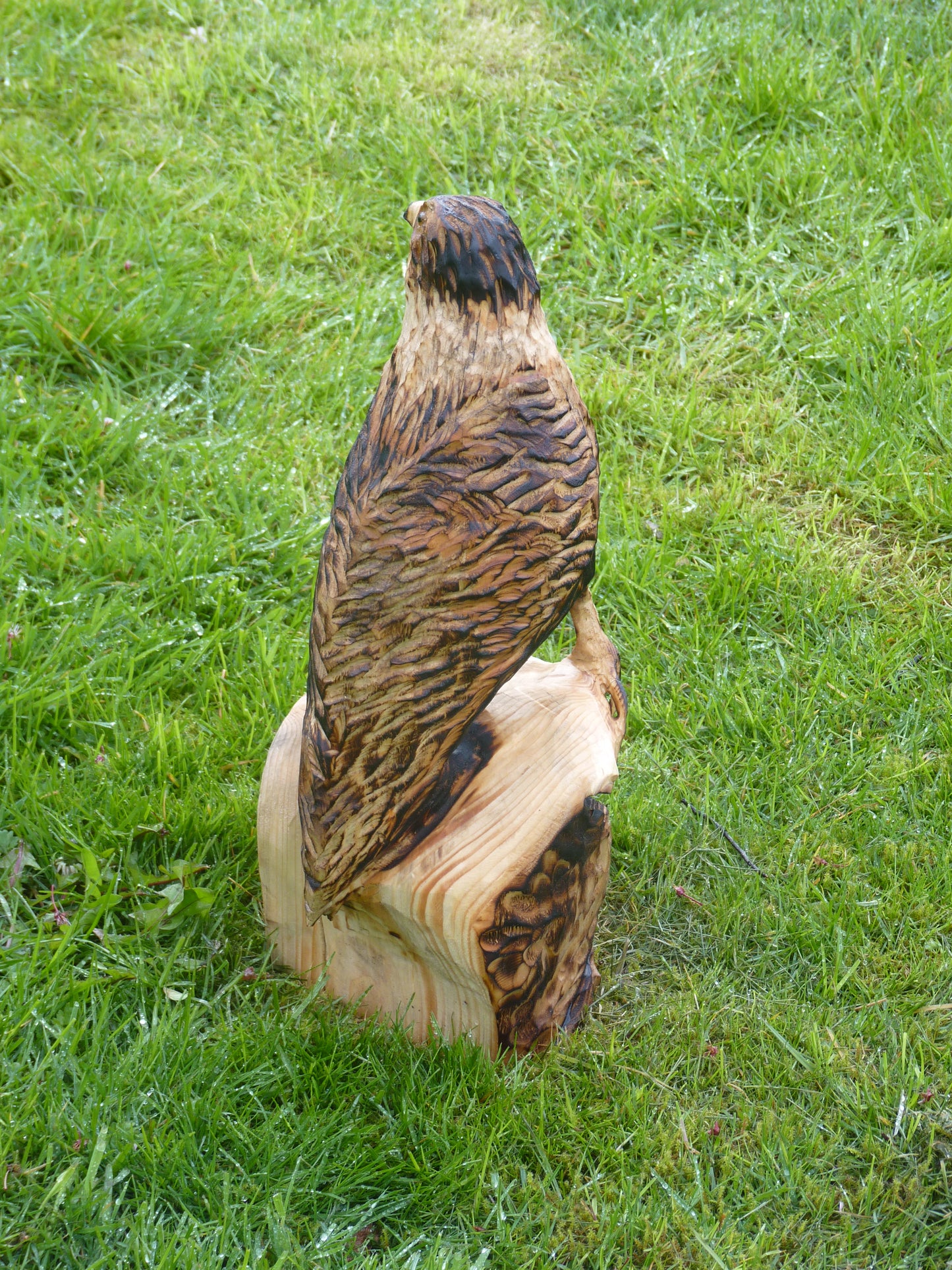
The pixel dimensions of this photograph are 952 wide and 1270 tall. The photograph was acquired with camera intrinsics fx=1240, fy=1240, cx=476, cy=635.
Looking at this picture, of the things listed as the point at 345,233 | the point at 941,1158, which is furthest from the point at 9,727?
the point at 345,233

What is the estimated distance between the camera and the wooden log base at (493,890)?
2.19 meters

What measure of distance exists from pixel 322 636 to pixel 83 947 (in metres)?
1.05

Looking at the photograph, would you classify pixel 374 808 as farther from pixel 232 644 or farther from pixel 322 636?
pixel 232 644

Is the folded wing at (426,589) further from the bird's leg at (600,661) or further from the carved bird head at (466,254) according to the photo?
the bird's leg at (600,661)

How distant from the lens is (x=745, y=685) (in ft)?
11.0

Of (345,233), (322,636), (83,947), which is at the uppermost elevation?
(322,636)

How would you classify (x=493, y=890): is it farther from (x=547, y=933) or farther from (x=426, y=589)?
(x=426, y=589)

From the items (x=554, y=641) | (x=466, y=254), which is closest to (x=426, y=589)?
(x=466, y=254)

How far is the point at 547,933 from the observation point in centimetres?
229

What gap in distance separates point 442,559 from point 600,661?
57 centimetres

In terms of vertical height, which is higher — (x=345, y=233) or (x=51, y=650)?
(x=345, y=233)

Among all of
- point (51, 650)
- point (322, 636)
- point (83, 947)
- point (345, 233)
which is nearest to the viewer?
point (322, 636)

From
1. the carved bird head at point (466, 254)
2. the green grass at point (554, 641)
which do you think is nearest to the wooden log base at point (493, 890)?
the green grass at point (554, 641)

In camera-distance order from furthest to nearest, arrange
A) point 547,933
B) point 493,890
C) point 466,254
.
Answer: point 547,933, point 493,890, point 466,254
